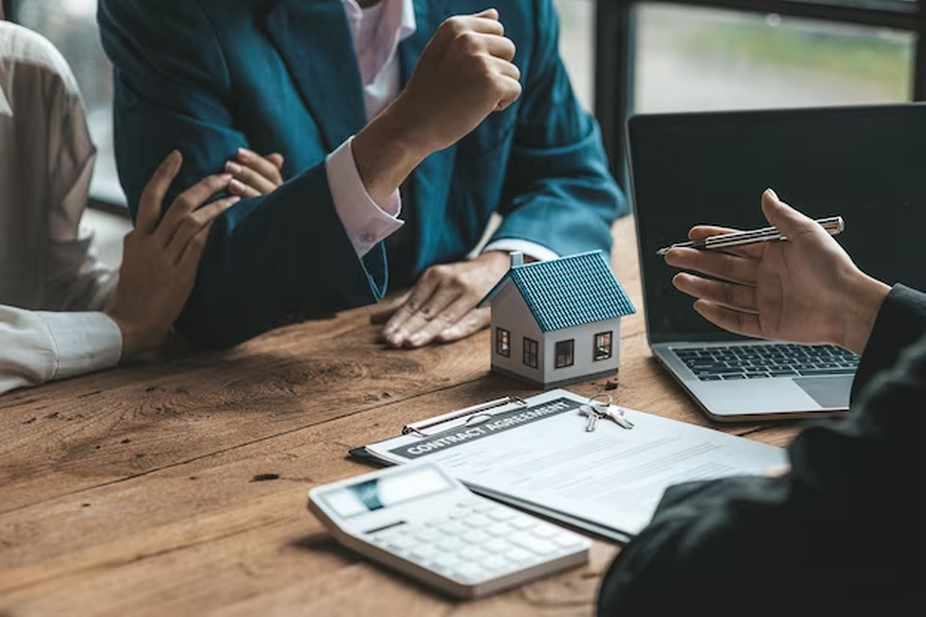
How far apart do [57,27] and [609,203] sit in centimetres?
217

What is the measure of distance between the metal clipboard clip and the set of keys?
66mm

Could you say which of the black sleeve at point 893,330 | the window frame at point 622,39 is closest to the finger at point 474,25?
the black sleeve at point 893,330

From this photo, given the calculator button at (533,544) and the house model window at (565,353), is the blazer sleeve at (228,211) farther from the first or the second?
the calculator button at (533,544)

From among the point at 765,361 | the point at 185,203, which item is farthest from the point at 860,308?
the point at 185,203

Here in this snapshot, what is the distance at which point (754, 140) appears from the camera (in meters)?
1.52

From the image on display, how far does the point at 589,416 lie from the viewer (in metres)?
1.32

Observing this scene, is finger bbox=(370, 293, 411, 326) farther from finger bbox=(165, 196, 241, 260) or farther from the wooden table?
finger bbox=(165, 196, 241, 260)

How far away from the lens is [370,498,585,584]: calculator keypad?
99 centimetres

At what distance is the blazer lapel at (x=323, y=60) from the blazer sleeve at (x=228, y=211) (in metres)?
0.09

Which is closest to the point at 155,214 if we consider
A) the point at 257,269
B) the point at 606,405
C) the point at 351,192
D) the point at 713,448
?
the point at 257,269

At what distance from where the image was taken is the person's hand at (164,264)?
159 cm

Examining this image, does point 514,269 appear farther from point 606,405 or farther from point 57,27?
point 57,27

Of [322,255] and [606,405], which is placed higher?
[322,255]

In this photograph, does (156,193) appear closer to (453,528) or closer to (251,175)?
(251,175)
